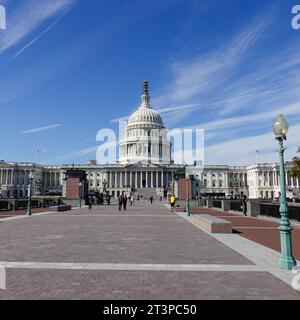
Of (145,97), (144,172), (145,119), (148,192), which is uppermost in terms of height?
(145,97)

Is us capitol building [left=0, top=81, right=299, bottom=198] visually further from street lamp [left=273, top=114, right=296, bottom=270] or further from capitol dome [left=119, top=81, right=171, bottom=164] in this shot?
street lamp [left=273, top=114, right=296, bottom=270]

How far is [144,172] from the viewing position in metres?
165

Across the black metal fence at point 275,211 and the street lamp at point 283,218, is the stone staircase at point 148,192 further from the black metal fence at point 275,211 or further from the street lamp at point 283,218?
the street lamp at point 283,218

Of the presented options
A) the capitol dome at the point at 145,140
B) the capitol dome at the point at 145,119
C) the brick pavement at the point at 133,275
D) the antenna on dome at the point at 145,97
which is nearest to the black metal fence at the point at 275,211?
the brick pavement at the point at 133,275

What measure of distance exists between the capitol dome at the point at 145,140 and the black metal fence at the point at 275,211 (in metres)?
139

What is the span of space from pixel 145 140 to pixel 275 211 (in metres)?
143

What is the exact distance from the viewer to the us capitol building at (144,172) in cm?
16188

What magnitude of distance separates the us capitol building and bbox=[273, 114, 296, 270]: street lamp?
139591 mm

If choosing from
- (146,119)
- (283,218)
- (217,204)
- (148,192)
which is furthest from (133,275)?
(146,119)

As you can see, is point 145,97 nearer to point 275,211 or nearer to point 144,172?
point 144,172

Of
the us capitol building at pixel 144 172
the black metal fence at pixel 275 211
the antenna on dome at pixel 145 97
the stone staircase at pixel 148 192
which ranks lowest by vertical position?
the black metal fence at pixel 275 211

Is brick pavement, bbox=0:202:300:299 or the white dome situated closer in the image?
brick pavement, bbox=0:202:300:299

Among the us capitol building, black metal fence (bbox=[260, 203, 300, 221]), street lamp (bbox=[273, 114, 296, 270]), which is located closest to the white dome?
the us capitol building

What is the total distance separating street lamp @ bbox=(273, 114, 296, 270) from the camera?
33.1 feet
